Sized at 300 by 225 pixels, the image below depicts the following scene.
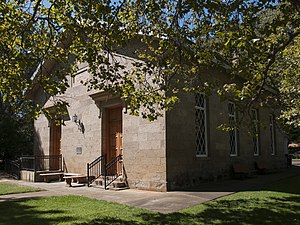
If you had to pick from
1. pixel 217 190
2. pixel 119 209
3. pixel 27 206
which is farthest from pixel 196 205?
pixel 27 206

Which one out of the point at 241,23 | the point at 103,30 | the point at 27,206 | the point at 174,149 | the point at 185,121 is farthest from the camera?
the point at 185,121

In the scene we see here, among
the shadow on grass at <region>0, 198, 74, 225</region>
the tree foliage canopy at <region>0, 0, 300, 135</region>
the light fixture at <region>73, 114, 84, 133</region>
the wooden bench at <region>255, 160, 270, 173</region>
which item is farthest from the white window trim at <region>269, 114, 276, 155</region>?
the shadow on grass at <region>0, 198, 74, 225</region>

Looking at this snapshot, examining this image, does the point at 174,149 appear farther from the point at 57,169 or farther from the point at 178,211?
the point at 57,169

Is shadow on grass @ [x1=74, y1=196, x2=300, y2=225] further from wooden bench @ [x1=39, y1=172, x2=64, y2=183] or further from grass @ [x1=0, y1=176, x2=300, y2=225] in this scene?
wooden bench @ [x1=39, y1=172, x2=64, y2=183]

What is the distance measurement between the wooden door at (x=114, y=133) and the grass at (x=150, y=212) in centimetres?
364

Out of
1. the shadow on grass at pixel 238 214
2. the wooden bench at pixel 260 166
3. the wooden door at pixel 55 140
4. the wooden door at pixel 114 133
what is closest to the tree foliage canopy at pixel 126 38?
the shadow on grass at pixel 238 214

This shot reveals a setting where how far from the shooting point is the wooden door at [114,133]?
11982mm

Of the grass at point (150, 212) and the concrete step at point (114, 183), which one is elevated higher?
the concrete step at point (114, 183)

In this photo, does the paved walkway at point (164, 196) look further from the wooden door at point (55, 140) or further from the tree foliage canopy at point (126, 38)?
the wooden door at point (55, 140)

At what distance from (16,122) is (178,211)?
18.6 meters

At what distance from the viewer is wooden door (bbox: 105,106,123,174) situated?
12.0 m

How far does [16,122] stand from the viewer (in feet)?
72.2

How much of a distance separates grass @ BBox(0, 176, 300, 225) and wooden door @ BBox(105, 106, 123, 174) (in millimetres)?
3638

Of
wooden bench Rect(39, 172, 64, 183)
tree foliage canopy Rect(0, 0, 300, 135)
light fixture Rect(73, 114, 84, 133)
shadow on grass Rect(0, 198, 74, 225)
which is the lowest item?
shadow on grass Rect(0, 198, 74, 225)
